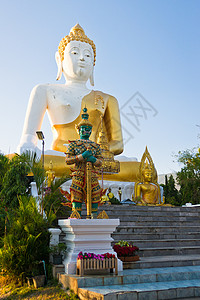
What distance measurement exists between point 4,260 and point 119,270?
187 cm

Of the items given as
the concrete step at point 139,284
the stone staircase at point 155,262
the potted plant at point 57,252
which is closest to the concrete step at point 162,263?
the stone staircase at point 155,262

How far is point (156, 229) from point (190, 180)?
1084 cm

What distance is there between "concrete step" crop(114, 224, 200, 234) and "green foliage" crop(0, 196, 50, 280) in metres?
1.97

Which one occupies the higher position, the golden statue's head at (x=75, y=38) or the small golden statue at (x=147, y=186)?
the golden statue's head at (x=75, y=38)

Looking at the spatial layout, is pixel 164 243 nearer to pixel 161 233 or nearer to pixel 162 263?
pixel 161 233

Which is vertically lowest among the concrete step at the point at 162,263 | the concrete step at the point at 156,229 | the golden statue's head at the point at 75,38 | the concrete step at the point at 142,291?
the concrete step at the point at 142,291

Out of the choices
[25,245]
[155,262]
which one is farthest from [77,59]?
[155,262]

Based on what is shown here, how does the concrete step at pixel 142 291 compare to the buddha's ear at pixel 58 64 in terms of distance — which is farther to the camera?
the buddha's ear at pixel 58 64

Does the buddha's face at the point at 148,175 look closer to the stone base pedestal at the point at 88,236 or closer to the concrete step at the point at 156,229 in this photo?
the concrete step at the point at 156,229

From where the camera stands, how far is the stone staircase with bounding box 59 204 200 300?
415 centimetres

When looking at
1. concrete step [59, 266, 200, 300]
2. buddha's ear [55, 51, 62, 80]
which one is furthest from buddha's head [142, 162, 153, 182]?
concrete step [59, 266, 200, 300]

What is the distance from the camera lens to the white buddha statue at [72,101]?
13.2m

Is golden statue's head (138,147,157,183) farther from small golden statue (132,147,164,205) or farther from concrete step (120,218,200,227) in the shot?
concrete step (120,218,200,227)

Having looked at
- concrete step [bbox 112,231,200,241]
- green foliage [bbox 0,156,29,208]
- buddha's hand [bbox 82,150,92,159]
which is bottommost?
concrete step [bbox 112,231,200,241]
